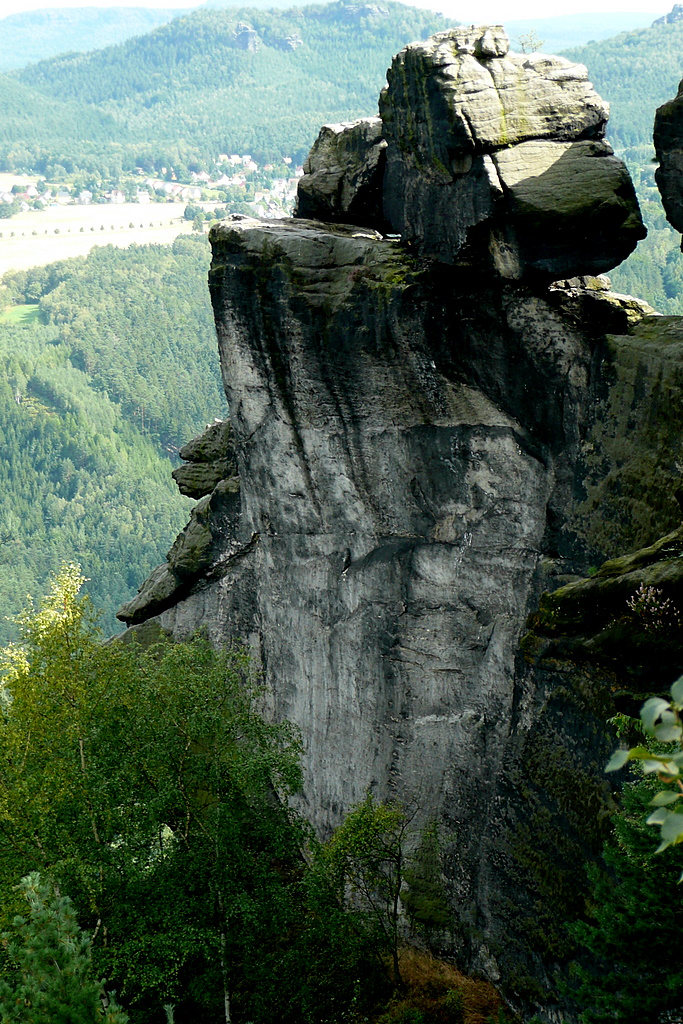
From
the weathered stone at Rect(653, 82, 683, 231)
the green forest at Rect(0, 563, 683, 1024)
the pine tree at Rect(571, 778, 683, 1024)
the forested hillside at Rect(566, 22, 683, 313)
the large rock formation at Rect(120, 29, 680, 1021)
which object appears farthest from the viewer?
the forested hillside at Rect(566, 22, 683, 313)

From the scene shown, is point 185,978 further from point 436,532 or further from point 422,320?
point 422,320

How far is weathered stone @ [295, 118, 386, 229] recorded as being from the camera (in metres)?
23.5

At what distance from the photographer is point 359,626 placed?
24109 mm

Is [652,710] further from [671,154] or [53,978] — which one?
[671,154]

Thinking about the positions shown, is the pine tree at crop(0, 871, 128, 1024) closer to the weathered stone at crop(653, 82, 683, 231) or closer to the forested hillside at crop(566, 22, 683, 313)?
the weathered stone at crop(653, 82, 683, 231)

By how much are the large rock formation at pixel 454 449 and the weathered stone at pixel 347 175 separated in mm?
72

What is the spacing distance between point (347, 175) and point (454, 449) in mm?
7034

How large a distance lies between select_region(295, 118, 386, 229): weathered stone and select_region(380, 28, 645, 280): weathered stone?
2016mm

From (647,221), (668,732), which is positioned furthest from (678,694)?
(647,221)

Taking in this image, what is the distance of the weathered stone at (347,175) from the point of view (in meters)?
23.5

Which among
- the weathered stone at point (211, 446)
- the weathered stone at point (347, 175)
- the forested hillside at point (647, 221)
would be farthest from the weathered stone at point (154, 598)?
the forested hillside at point (647, 221)

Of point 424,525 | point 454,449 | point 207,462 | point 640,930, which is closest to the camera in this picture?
point 640,930

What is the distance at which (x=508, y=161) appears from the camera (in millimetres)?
19812

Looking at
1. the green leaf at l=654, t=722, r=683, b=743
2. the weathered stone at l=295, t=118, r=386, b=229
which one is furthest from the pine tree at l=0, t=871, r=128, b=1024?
the weathered stone at l=295, t=118, r=386, b=229
